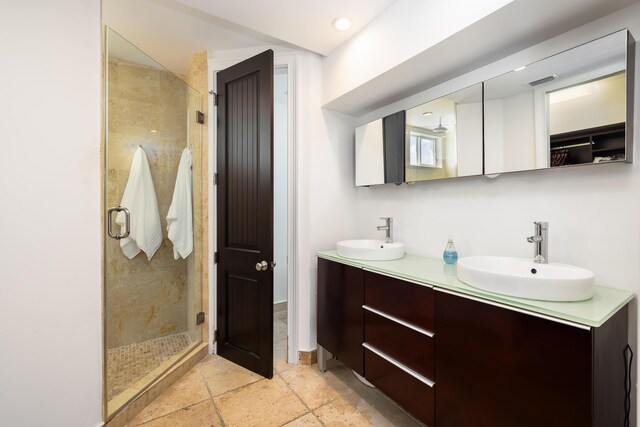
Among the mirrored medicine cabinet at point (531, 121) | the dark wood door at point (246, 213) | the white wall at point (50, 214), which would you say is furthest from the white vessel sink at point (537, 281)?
the white wall at point (50, 214)

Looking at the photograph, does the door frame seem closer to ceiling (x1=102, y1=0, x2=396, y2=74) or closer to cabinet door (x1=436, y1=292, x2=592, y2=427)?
ceiling (x1=102, y1=0, x2=396, y2=74)

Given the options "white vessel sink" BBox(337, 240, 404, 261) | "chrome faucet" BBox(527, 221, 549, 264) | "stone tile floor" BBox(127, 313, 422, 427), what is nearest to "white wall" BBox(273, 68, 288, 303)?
"stone tile floor" BBox(127, 313, 422, 427)

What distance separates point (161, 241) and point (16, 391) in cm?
128

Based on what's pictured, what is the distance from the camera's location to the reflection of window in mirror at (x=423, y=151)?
1.75 metres

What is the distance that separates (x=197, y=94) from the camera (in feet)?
7.52

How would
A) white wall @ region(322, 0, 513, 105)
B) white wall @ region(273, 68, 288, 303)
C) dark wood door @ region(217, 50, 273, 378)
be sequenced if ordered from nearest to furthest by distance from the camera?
1. white wall @ region(322, 0, 513, 105)
2. dark wood door @ region(217, 50, 273, 378)
3. white wall @ region(273, 68, 288, 303)

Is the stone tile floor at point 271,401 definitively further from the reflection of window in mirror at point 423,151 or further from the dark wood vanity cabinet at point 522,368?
the reflection of window in mirror at point 423,151

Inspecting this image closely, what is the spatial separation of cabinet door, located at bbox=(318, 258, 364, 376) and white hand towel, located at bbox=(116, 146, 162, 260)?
4.63 feet

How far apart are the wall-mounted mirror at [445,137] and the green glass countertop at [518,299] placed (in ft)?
1.93

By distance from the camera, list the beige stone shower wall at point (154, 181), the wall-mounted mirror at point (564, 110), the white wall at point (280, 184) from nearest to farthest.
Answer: the wall-mounted mirror at point (564, 110), the beige stone shower wall at point (154, 181), the white wall at point (280, 184)

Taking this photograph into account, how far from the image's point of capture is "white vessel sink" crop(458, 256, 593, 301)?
0.98m

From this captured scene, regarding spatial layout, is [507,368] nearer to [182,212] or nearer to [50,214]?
[50,214]

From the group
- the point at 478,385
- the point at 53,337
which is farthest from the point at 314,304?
the point at 53,337

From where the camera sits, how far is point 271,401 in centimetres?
175
